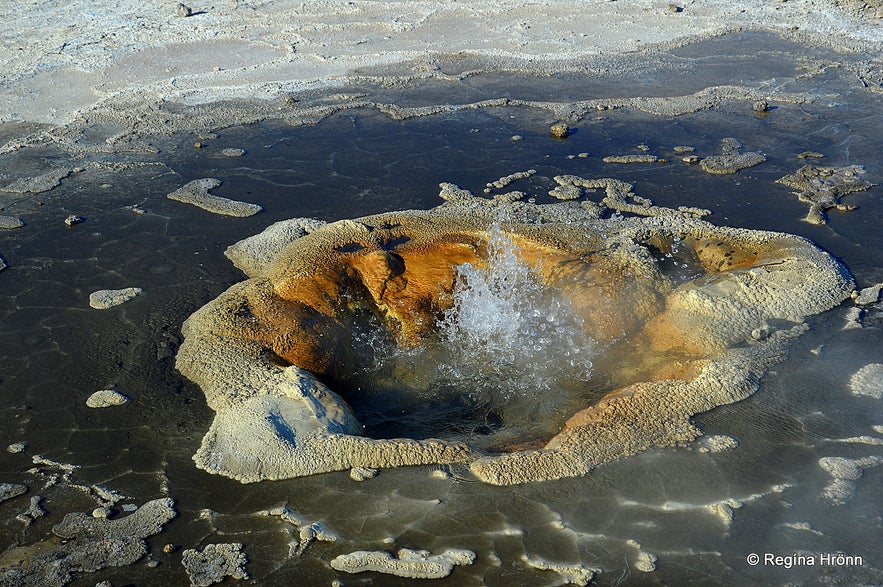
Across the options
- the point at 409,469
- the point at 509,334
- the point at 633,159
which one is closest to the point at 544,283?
the point at 509,334

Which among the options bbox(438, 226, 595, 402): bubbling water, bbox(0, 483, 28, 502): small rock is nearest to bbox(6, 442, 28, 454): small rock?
bbox(0, 483, 28, 502): small rock

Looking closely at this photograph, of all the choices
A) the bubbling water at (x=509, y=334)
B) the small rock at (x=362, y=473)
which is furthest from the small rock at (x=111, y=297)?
the small rock at (x=362, y=473)

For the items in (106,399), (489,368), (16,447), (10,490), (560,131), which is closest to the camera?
(10,490)

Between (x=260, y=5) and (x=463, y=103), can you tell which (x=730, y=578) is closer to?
(x=463, y=103)

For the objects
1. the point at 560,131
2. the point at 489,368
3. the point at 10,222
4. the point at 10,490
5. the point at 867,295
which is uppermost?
the point at 560,131

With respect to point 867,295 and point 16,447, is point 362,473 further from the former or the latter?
point 867,295

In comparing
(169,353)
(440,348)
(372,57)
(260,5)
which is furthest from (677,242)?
(260,5)
